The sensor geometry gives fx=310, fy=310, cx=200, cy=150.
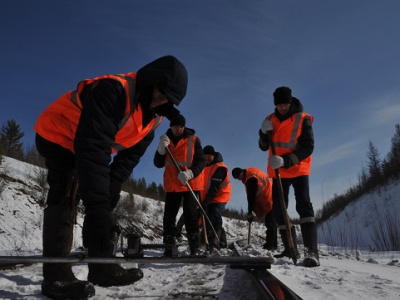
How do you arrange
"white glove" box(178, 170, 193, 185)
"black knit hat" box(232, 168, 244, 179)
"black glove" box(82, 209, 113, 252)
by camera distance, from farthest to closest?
1. "black knit hat" box(232, 168, 244, 179)
2. "white glove" box(178, 170, 193, 185)
3. "black glove" box(82, 209, 113, 252)

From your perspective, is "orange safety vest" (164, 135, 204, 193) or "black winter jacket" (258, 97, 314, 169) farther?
"orange safety vest" (164, 135, 204, 193)

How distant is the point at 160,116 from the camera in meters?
2.38

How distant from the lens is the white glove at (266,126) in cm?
378

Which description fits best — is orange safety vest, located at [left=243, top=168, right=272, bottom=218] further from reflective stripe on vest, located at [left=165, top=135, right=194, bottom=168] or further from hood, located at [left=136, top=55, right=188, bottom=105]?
hood, located at [left=136, top=55, right=188, bottom=105]

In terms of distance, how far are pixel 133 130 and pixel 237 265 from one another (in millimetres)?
1112

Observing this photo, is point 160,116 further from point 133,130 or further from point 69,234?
point 69,234

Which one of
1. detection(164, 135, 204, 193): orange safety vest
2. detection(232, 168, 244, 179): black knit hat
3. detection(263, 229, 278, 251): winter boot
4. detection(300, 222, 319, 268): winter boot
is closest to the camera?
detection(300, 222, 319, 268): winter boot

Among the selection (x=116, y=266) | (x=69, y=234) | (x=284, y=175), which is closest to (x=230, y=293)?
(x=116, y=266)

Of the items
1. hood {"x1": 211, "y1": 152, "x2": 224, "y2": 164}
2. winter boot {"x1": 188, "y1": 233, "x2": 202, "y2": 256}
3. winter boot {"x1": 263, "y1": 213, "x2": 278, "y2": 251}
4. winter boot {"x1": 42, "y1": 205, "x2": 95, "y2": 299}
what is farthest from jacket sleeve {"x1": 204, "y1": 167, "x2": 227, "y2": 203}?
winter boot {"x1": 42, "y1": 205, "x2": 95, "y2": 299}

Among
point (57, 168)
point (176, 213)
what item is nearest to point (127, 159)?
point (57, 168)

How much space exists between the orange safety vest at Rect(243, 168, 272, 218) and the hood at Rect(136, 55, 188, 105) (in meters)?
4.06

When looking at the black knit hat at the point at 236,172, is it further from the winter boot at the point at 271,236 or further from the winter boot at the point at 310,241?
the winter boot at the point at 310,241

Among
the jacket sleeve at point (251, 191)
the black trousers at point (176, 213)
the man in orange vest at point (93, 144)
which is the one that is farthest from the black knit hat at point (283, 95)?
the jacket sleeve at point (251, 191)

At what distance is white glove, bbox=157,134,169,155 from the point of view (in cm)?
433
